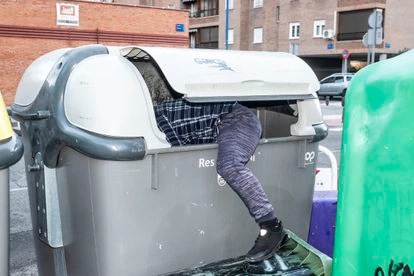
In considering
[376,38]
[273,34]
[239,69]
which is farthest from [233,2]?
[239,69]

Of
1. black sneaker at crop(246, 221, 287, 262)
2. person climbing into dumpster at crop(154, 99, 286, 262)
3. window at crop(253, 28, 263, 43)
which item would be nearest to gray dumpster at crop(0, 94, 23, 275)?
person climbing into dumpster at crop(154, 99, 286, 262)

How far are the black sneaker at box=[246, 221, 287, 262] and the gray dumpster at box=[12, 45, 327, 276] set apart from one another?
0.57ft

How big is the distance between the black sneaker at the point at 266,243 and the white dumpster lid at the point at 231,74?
2.14 feet

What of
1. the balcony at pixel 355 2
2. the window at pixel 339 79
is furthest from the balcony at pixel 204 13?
the window at pixel 339 79

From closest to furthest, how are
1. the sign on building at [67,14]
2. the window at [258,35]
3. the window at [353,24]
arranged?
1. the sign on building at [67,14]
2. the window at [353,24]
3. the window at [258,35]

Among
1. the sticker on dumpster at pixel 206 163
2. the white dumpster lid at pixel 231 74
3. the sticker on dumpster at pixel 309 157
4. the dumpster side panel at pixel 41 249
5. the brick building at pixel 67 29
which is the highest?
the brick building at pixel 67 29

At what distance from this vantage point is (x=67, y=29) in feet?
68.4

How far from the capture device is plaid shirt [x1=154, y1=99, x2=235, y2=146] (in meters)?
2.62

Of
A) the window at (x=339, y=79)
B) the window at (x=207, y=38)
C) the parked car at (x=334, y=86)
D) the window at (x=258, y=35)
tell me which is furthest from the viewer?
the window at (x=207, y=38)

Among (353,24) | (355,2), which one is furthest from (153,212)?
(353,24)

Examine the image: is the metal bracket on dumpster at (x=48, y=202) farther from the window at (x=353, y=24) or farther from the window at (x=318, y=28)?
the window at (x=318, y=28)

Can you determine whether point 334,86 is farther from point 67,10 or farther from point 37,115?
point 37,115

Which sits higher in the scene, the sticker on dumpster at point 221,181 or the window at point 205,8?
the window at point 205,8

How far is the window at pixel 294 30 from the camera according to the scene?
40125mm
